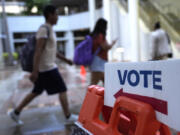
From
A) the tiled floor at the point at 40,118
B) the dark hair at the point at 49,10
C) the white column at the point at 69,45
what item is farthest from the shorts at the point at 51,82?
the white column at the point at 69,45

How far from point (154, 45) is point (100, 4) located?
34.6 feet

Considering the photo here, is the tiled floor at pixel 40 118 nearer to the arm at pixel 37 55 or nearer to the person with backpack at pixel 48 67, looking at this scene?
the person with backpack at pixel 48 67

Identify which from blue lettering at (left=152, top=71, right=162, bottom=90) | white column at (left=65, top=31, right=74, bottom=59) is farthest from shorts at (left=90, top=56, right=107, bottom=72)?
white column at (left=65, top=31, right=74, bottom=59)

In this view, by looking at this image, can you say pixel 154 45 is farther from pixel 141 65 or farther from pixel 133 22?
pixel 133 22

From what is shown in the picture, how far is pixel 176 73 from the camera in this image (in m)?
1.13

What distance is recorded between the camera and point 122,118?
1.90 meters

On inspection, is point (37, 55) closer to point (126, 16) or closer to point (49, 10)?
point (49, 10)

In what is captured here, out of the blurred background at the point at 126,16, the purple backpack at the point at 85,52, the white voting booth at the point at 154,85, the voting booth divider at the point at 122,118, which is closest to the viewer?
the white voting booth at the point at 154,85

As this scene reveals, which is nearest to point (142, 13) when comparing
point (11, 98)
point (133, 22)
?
point (133, 22)

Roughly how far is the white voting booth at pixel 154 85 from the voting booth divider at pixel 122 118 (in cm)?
6

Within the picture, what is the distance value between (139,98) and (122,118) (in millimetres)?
562

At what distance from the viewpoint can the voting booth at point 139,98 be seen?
→ 118cm

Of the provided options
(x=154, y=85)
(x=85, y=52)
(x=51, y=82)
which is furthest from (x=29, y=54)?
(x=154, y=85)

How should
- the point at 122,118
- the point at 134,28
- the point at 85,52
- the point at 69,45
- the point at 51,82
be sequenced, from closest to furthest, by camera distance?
the point at 122,118 < the point at 85,52 < the point at 51,82 < the point at 134,28 < the point at 69,45
